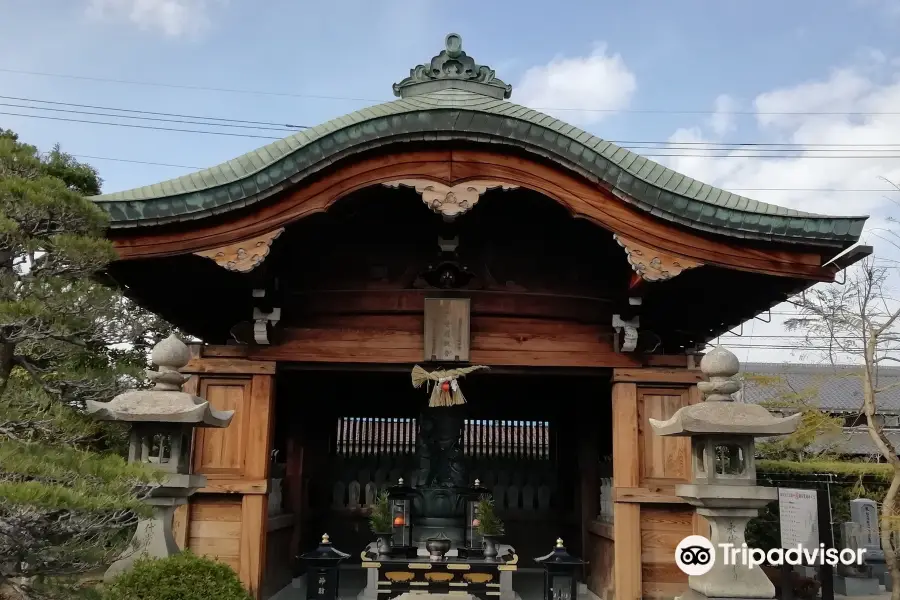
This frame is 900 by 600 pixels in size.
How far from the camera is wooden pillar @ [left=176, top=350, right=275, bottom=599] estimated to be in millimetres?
7383

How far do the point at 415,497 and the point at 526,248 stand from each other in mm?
3788

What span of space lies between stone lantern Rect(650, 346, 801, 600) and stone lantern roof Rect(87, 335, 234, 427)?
4238 millimetres

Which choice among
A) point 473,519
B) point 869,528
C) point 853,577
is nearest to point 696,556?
point 473,519

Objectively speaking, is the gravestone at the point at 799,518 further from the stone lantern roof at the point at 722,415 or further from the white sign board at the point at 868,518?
the white sign board at the point at 868,518

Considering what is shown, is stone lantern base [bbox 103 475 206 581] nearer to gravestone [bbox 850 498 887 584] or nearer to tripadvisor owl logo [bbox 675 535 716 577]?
tripadvisor owl logo [bbox 675 535 716 577]

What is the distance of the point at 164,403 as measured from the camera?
19.7 feet

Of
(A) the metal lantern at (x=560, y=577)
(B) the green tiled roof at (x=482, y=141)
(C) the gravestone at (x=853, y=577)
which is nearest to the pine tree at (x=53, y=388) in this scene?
(B) the green tiled roof at (x=482, y=141)

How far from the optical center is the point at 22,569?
4469 millimetres

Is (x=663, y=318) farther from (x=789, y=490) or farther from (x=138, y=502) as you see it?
(x=138, y=502)

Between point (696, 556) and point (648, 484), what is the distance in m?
1.20

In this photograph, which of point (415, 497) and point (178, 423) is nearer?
point (178, 423)

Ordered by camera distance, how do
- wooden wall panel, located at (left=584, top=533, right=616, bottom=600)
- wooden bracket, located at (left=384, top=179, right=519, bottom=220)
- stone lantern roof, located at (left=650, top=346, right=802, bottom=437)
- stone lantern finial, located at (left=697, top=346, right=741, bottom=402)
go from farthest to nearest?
wooden wall panel, located at (left=584, top=533, right=616, bottom=600) → wooden bracket, located at (left=384, top=179, right=519, bottom=220) → stone lantern finial, located at (left=697, top=346, right=741, bottom=402) → stone lantern roof, located at (left=650, top=346, right=802, bottom=437)

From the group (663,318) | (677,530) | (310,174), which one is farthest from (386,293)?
(677,530)

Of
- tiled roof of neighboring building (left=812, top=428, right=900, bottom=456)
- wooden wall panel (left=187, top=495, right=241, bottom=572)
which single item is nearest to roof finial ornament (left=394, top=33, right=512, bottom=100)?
wooden wall panel (left=187, top=495, right=241, bottom=572)
